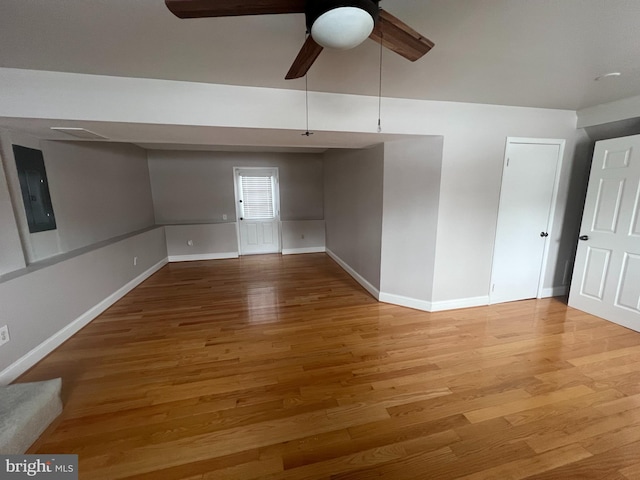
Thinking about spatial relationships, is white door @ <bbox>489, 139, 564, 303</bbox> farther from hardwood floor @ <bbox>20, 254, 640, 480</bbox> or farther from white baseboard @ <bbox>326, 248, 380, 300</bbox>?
white baseboard @ <bbox>326, 248, 380, 300</bbox>

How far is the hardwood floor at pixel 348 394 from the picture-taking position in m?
1.38

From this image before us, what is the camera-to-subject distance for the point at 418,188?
9.40 ft

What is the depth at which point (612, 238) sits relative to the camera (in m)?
Result: 2.76

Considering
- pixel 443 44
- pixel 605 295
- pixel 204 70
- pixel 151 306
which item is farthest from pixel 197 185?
pixel 605 295

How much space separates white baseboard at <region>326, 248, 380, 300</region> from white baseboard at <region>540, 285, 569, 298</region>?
87.4 inches

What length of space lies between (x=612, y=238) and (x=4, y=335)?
224 inches

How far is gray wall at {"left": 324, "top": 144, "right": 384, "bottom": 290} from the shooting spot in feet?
10.7

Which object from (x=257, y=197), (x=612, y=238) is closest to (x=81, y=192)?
(x=257, y=197)

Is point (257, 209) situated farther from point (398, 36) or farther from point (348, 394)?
point (398, 36)

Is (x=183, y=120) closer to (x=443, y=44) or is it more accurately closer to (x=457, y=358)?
(x=443, y=44)

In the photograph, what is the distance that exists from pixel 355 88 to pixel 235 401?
2.71 metres

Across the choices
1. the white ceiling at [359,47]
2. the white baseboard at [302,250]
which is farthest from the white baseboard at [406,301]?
the white baseboard at [302,250]

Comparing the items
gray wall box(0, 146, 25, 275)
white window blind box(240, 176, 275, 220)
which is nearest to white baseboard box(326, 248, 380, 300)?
white window blind box(240, 176, 275, 220)
